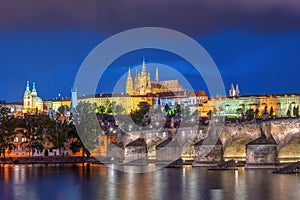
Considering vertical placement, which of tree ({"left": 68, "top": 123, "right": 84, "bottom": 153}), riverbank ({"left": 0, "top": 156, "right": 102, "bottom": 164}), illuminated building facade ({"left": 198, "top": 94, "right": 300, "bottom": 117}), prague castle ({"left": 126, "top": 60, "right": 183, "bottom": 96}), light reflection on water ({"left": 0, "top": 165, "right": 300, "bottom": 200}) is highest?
prague castle ({"left": 126, "top": 60, "right": 183, "bottom": 96})

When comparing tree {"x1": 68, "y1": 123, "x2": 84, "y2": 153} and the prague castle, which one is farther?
the prague castle

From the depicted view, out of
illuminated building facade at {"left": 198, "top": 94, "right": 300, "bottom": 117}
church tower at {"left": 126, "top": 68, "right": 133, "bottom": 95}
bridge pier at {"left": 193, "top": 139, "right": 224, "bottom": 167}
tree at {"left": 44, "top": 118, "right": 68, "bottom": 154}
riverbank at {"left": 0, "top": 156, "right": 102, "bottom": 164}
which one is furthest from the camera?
church tower at {"left": 126, "top": 68, "right": 133, "bottom": 95}

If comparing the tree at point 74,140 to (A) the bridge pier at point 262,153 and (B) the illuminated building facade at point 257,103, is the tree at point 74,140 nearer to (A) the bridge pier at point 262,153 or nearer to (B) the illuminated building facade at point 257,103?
(A) the bridge pier at point 262,153

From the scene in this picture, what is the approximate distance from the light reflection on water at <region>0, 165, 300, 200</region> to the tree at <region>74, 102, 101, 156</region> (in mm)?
21139

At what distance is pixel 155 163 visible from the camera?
67062 millimetres

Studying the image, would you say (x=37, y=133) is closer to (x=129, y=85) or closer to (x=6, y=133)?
(x=6, y=133)

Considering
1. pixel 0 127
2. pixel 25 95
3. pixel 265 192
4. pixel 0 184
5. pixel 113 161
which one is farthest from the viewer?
pixel 25 95

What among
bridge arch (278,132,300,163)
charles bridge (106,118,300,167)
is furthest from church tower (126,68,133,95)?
bridge arch (278,132,300,163)

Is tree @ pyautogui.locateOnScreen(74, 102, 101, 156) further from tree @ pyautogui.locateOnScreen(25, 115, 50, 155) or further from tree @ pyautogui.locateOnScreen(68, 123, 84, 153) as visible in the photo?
tree @ pyautogui.locateOnScreen(25, 115, 50, 155)

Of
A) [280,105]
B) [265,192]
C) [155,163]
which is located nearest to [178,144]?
[155,163]

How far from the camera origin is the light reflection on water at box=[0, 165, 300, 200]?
38.5m

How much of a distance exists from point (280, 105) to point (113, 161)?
324ft

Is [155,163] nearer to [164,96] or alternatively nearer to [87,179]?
[87,179]

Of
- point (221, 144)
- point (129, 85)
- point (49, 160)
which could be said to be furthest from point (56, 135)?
point (129, 85)
